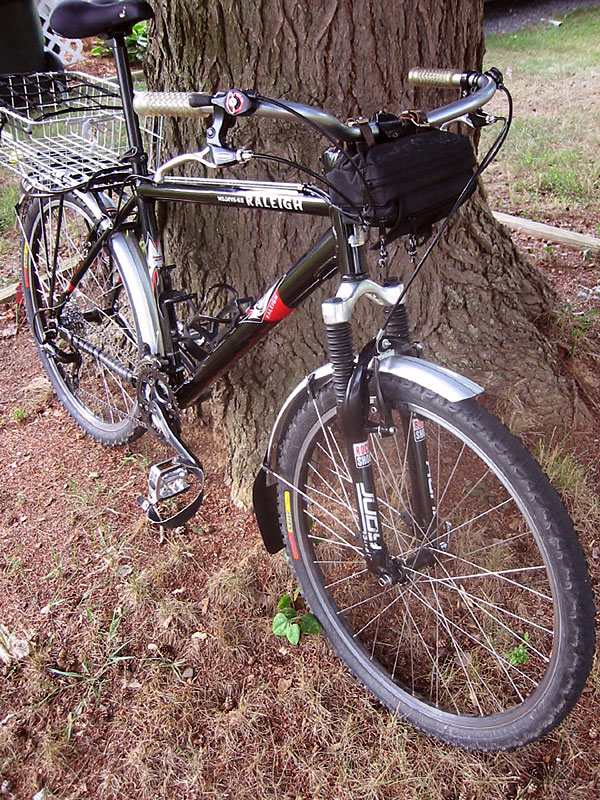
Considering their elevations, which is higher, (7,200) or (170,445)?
(170,445)

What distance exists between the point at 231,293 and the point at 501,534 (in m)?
1.16

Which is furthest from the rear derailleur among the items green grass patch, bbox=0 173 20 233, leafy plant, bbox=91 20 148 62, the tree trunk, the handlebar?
leafy plant, bbox=91 20 148 62

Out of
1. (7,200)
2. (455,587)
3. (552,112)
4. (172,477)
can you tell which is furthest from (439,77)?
(552,112)

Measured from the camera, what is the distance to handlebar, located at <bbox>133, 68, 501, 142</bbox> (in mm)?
1341

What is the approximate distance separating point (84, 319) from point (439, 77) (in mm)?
1595

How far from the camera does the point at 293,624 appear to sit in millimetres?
2160

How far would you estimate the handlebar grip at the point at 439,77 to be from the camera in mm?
1510

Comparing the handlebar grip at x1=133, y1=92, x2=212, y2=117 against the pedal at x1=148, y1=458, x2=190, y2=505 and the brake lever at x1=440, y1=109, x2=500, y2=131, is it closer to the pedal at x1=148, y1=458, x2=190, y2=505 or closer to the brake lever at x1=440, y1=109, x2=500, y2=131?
the brake lever at x1=440, y1=109, x2=500, y2=131

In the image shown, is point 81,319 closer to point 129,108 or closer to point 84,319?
point 84,319

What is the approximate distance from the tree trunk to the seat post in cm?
18

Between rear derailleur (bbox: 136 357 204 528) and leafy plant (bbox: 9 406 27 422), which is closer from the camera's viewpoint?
rear derailleur (bbox: 136 357 204 528)

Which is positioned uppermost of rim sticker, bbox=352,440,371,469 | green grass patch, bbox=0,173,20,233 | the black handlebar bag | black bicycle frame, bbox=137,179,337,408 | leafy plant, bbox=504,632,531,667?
the black handlebar bag

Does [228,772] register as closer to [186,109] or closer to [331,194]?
[331,194]

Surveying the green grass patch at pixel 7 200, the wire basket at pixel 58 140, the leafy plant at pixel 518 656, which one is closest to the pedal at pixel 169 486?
the wire basket at pixel 58 140
